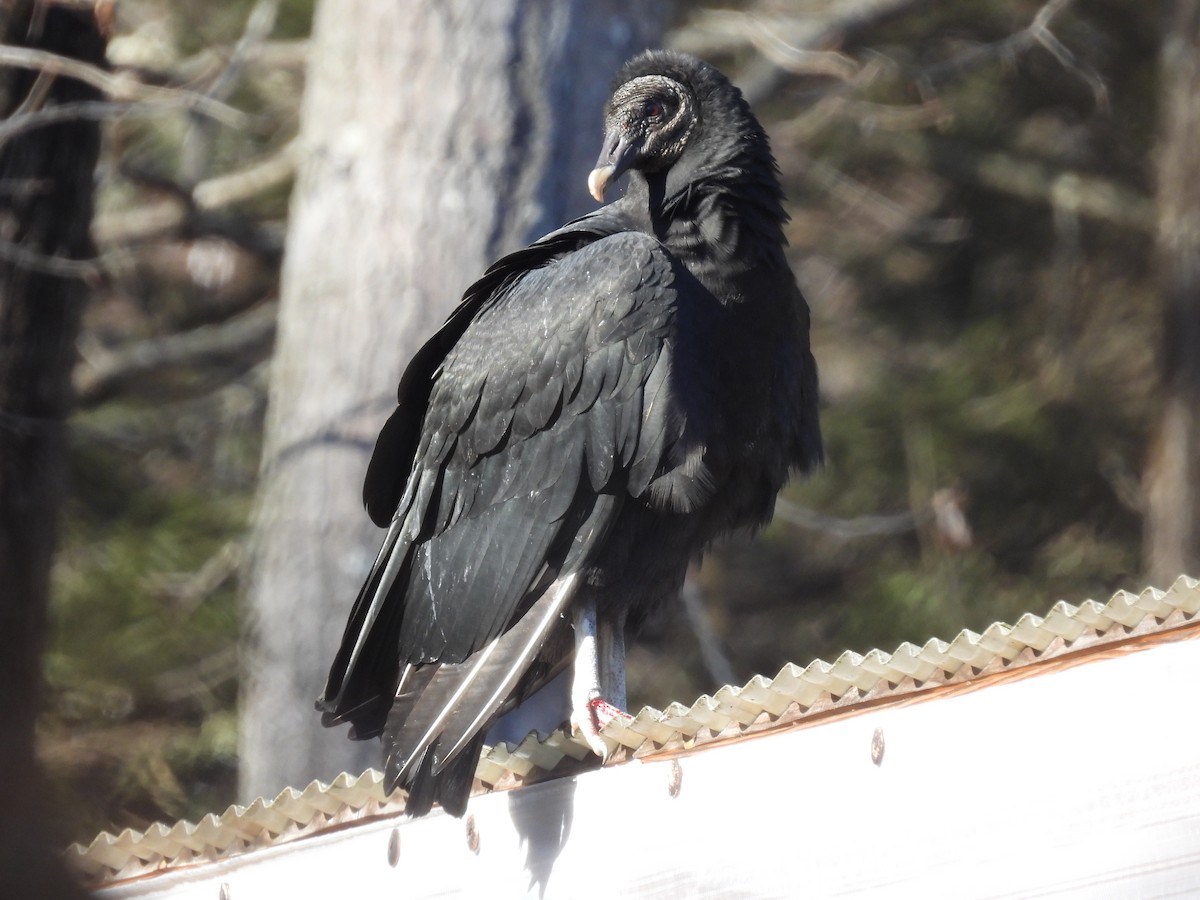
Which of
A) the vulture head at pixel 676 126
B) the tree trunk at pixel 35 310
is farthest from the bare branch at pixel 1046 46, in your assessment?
the tree trunk at pixel 35 310

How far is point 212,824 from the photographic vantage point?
2.55m

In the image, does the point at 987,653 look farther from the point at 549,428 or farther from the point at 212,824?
the point at 212,824

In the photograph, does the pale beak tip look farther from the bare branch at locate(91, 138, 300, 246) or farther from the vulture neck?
the bare branch at locate(91, 138, 300, 246)

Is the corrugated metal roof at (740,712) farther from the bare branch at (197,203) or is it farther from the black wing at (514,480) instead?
the bare branch at (197,203)

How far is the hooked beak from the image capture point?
3129mm

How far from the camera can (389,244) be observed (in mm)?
4973

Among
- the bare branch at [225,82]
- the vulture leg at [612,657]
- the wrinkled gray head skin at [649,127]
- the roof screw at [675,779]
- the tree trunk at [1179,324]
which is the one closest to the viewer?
the roof screw at [675,779]

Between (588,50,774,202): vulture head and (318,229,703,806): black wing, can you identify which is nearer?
(318,229,703,806): black wing

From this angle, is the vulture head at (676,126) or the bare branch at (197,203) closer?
the vulture head at (676,126)

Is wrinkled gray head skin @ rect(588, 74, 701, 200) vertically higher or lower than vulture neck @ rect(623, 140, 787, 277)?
higher

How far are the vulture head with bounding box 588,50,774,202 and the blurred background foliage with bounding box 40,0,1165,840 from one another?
7.79ft

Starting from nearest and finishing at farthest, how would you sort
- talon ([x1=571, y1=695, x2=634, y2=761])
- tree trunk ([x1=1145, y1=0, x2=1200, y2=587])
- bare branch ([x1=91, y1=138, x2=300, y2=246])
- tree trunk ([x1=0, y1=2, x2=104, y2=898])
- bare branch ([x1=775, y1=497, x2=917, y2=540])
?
1. talon ([x1=571, y1=695, x2=634, y2=761])
2. tree trunk ([x1=0, y1=2, x2=104, y2=898])
3. bare branch ([x1=775, y1=497, x2=917, y2=540])
4. bare branch ([x1=91, y1=138, x2=300, y2=246])
5. tree trunk ([x1=1145, y1=0, x2=1200, y2=587])

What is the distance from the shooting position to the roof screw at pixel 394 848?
97.1 inches

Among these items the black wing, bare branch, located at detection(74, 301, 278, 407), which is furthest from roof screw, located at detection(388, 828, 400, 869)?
bare branch, located at detection(74, 301, 278, 407)
